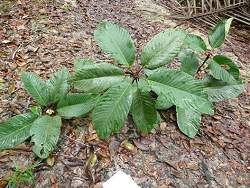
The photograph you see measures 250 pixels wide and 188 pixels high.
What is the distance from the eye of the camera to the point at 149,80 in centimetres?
186

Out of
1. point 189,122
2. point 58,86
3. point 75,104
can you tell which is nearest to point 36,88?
point 58,86

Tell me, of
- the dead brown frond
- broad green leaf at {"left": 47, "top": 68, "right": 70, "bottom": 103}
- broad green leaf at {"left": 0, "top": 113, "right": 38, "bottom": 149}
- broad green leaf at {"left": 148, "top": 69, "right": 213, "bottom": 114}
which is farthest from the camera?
the dead brown frond

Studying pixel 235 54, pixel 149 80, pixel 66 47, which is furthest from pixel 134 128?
pixel 235 54

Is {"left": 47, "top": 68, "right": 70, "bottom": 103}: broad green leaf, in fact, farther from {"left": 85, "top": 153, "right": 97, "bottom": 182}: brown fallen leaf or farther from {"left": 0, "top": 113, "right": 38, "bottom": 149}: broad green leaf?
{"left": 85, "top": 153, "right": 97, "bottom": 182}: brown fallen leaf

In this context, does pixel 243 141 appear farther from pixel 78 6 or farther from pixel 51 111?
pixel 78 6

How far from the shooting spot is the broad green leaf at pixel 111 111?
1780 millimetres

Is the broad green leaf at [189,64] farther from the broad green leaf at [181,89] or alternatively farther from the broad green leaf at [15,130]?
the broad green leaf at [15,130]

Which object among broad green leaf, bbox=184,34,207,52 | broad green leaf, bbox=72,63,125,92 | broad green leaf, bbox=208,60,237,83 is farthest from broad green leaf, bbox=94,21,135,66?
broad green leaf, bbox=208,60,237,83

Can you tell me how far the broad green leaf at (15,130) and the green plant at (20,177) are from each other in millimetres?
140

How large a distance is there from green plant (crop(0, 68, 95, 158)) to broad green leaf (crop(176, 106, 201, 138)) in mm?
532

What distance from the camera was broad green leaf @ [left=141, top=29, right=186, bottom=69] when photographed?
1.94m

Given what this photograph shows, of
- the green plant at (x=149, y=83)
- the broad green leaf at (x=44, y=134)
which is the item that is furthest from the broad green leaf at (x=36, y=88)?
the green plant at (x=149, y=83)

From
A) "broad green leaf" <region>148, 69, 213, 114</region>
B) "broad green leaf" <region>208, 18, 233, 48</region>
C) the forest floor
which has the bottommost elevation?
the forest floor

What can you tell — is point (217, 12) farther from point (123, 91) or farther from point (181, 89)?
point (123, 91)
